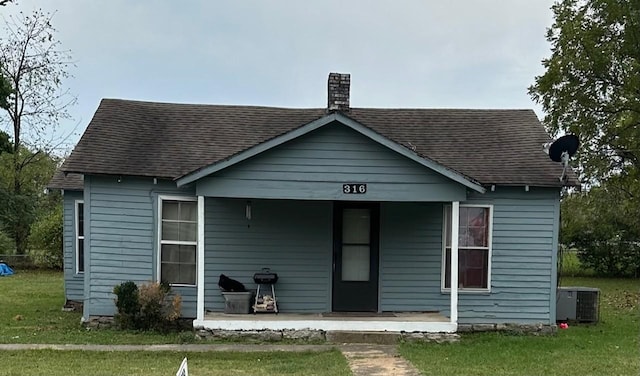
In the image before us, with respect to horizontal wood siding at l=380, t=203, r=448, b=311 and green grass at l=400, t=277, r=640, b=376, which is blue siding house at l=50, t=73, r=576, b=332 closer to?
horizontal wood siding at l=380, t=203, r=448, b=311

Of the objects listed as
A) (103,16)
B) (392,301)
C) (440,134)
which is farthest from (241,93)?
(392,301)

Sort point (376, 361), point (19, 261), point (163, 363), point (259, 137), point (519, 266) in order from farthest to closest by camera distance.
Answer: point (19, 261) < point (259, 137) < point (519, 266) < point (376, 361) < point (163, 363)

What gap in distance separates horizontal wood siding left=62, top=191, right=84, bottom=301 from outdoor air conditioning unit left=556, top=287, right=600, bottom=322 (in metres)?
9.84

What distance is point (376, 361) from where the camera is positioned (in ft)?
27.5

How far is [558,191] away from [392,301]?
364cm

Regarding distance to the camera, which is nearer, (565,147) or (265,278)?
(565,147)

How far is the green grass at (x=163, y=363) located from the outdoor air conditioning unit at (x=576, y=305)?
5238mm

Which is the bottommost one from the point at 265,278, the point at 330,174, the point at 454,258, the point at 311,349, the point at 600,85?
the point at 311,349

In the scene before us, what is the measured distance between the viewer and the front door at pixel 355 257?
11.3 meters

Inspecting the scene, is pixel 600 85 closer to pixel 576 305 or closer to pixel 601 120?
pixel 601 120

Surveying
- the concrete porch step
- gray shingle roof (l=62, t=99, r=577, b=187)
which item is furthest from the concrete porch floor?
gray shingle roof (l=62, t=99, r=577, b=187)

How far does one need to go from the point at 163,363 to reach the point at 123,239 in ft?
11.4

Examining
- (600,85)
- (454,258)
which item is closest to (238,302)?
(454,258)

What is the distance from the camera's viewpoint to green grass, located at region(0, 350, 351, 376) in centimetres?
757
